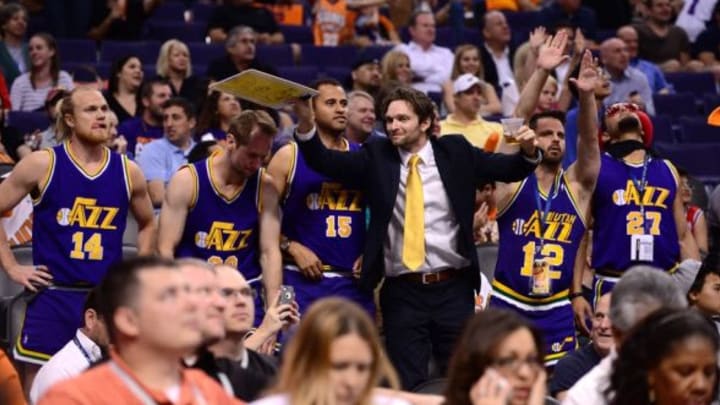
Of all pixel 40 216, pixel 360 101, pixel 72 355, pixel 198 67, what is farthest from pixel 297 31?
pixel 72 355

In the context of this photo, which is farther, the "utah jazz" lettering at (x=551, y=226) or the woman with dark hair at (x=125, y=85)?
the woman with dark hair at (x=125, y=85)

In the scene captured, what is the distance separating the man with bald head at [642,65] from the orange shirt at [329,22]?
101 inches

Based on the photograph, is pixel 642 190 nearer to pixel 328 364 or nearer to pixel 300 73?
pixel 328 364

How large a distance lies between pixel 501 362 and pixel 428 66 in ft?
29.8

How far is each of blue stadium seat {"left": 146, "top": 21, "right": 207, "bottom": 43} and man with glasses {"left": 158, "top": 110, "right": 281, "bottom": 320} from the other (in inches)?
265

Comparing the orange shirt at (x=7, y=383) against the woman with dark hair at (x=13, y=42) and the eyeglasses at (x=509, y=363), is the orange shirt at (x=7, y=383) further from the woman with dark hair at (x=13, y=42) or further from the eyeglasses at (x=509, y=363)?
the woman with dark hair at (x=13, y=42)

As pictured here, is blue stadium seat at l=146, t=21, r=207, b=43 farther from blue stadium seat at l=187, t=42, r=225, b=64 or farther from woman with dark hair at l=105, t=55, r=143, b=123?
woman with dark hair at l=105, t=55, r=143, b=123

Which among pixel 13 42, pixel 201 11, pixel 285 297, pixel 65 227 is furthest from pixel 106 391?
pixel 201 11

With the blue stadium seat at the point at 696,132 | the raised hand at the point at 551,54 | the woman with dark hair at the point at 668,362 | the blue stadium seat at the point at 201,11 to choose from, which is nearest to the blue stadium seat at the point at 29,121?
the blue stadium seat at the point at 201,11

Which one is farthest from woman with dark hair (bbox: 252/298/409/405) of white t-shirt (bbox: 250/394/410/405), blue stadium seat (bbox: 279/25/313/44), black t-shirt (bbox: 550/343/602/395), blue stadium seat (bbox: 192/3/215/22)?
blue stadium seat (bbox: 192/3/215/22)

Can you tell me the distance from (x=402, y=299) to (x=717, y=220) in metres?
2.82

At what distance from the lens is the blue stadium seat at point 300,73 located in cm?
1404

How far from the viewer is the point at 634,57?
1496 cm

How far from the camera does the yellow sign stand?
785 cm
